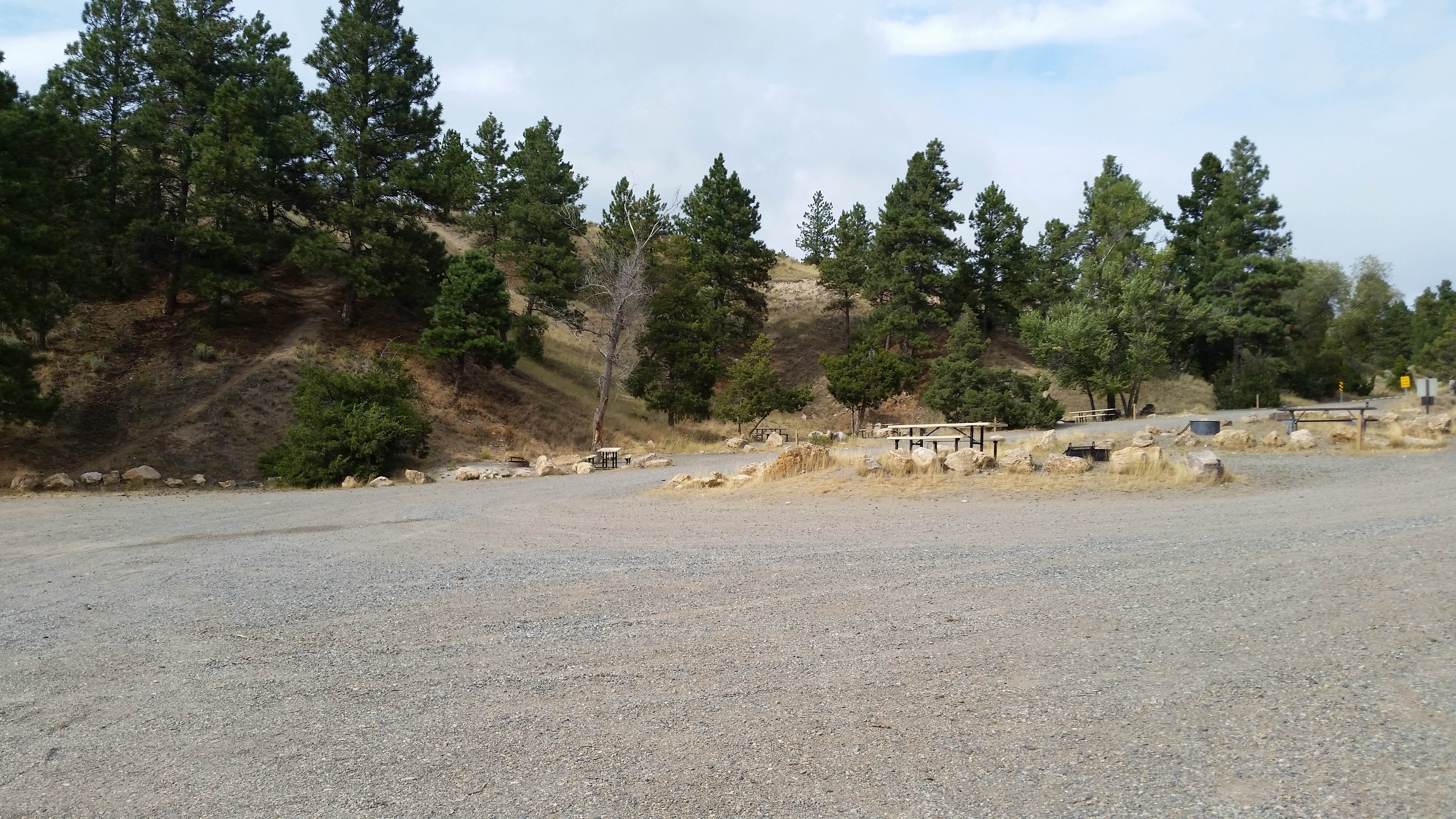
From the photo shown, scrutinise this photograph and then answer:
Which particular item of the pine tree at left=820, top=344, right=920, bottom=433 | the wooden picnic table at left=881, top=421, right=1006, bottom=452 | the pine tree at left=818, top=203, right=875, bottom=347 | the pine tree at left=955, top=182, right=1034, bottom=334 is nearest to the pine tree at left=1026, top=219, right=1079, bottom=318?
the pine tree at left=955, top=182, right=1034, bottom=334

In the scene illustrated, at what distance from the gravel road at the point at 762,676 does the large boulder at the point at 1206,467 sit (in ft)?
10.1

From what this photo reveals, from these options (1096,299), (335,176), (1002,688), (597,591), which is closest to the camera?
(1002,688)

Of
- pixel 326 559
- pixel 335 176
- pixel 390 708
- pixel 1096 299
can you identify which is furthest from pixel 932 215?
pixel 390 708

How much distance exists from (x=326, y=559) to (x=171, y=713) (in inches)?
194

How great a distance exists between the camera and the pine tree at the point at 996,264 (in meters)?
48.1

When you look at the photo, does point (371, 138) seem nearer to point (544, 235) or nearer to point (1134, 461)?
point (544, 235)

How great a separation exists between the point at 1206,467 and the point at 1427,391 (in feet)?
61.8

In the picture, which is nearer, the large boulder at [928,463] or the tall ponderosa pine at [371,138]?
the large boulder at [928,463]

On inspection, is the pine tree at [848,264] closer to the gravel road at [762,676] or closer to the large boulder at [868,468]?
the large boulder at [868,468]

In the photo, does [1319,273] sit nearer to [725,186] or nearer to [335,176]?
[725,186]

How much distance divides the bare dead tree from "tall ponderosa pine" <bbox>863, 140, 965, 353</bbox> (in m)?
16.7

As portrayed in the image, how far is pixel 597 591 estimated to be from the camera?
23.8 feet

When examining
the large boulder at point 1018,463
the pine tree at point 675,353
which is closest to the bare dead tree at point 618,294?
the pine tree at point 675,353

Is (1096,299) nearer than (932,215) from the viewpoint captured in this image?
Yes
